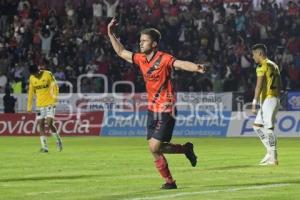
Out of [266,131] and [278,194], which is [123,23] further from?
[278,194]

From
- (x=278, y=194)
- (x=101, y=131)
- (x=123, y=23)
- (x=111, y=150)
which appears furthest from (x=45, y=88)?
(x=123, y=23)

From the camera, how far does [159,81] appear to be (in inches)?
509

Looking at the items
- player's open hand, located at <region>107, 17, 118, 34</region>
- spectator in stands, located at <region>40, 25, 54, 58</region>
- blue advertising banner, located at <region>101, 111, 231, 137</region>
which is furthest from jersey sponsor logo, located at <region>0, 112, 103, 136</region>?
player's open hand, located at <region>107, 17, 118, 34</region>

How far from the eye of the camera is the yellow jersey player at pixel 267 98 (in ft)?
58.5

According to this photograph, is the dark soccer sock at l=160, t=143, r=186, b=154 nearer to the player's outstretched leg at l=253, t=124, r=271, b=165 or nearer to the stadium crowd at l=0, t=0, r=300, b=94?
the player's outstretched leg at l=253, t=124, r=271, b=165

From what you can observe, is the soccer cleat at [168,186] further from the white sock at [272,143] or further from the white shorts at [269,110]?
the white shorts at [269,110]

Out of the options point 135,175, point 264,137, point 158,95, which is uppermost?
point 158,95

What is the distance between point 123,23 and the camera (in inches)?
1549

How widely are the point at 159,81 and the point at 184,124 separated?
69.0 feet

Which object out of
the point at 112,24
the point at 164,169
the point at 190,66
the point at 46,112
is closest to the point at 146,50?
the point at 112,24

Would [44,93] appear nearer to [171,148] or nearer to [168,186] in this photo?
[171,148]

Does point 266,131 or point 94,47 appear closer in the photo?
point 266,131

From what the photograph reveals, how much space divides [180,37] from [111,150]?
14647 millimetres

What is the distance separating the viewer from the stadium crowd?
36.0m
